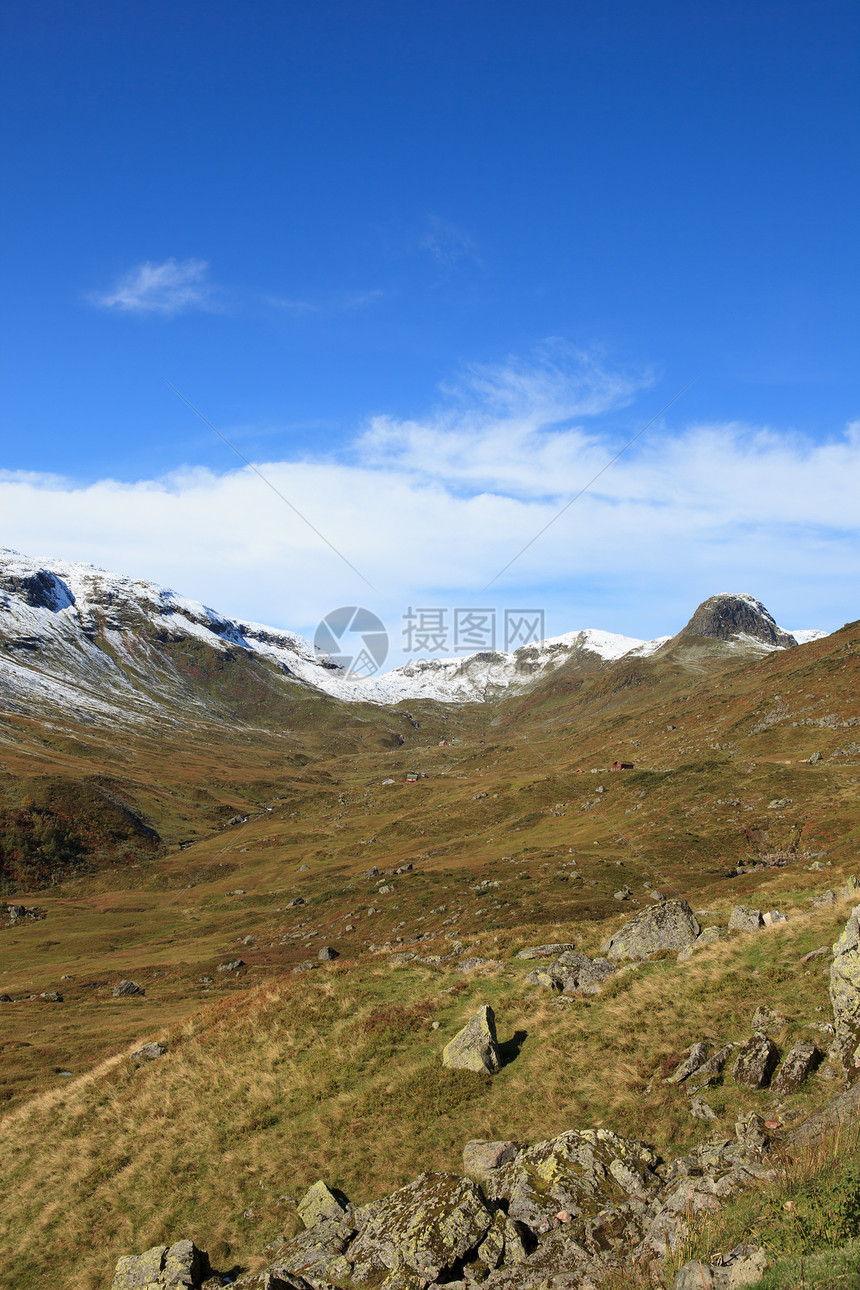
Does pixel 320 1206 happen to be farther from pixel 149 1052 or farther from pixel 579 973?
pixel 149 1052

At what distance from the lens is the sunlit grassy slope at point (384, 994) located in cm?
1728

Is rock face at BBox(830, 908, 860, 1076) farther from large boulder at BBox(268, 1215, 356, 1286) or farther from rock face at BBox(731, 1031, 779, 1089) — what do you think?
large boulder at BBox(268, 1215, 356, 1286)

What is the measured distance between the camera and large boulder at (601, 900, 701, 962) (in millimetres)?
25969

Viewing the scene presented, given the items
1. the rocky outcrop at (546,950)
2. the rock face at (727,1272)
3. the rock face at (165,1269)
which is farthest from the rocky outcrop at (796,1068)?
the rocky outcrop at (546,950)

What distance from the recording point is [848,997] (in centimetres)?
1467

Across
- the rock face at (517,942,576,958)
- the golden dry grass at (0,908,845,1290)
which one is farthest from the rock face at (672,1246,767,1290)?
the rock face at (517,942,576,958)

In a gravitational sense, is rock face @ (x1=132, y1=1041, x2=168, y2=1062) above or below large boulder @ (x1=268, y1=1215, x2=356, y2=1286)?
below

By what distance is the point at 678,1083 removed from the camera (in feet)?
53.0

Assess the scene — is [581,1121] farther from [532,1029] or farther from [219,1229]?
[219,1229]

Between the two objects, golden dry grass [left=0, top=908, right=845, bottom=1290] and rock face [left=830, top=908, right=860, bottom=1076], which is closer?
rock face [left=830, top=908, right=860, bottom=1076]

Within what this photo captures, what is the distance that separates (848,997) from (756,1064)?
2.71 m

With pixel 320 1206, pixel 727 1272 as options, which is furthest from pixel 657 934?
pixel 727 1272

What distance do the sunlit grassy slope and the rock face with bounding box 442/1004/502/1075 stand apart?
1.80ft

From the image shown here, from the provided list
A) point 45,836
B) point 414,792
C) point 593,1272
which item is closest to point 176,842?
point 45,836
